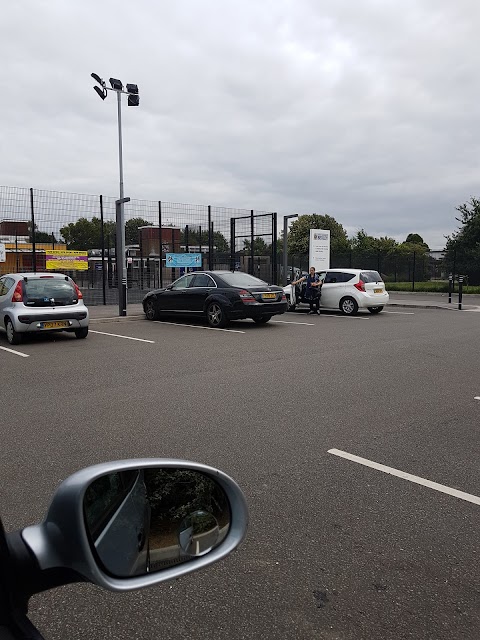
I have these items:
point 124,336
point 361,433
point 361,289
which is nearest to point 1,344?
point 124,336

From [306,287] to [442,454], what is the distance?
1346cm

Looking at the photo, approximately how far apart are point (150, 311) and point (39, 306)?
5.04 meters

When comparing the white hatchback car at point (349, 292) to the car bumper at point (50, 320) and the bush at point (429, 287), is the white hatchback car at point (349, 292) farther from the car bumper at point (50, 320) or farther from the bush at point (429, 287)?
the bush at point (429, 287)

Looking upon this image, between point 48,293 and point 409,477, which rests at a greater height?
point 48,293

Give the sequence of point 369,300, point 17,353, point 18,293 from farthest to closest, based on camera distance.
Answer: point 369,300, point 18,293, point 17,353

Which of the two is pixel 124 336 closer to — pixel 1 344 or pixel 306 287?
pixel 1 344

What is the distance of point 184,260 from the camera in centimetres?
2269

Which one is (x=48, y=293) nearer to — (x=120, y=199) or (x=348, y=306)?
(x=120, y=199)

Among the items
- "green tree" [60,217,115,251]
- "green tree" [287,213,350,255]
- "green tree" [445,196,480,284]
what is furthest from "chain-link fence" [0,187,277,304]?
"green tree" [287,213,350,255]

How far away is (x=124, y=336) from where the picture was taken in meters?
12.2

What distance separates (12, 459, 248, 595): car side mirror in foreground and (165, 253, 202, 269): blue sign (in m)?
21.2

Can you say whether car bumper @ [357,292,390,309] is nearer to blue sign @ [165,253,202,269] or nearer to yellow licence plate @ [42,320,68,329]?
blue sign @ [165,253,202,269]

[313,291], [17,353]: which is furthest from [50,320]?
[313,291]

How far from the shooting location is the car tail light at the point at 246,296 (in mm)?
13344
